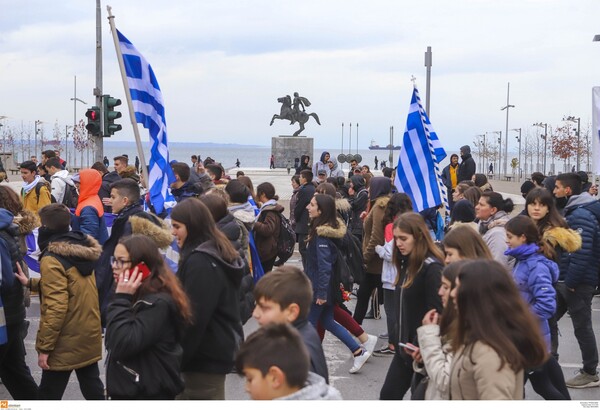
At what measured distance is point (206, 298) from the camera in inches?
185

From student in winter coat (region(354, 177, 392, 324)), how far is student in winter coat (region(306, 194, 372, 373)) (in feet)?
3.29

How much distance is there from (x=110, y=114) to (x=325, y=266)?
26.7 feet

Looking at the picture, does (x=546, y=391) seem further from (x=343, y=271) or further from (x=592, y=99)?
(x=592, y=99)

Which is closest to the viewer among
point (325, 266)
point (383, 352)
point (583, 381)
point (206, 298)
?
point (206, 298)

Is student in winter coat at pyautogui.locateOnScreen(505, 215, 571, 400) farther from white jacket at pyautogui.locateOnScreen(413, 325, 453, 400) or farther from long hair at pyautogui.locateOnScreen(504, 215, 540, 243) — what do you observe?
white jacket at pyautogui.locateOnScreen(413, 325, 453, 400)

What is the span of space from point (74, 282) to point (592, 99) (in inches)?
346

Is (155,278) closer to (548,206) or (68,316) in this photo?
(68,316)

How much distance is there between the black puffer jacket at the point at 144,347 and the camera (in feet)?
13.9

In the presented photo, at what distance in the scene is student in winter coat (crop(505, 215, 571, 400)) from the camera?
5719 millimetres

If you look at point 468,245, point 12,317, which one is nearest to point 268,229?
point 12,317

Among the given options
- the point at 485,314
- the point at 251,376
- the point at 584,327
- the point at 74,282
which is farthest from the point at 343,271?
the point at 251,376

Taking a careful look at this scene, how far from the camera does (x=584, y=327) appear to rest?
7.47 metres

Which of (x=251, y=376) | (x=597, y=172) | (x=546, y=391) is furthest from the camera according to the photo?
(x=597, y=172)

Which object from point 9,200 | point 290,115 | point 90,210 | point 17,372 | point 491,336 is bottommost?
point 17,372
